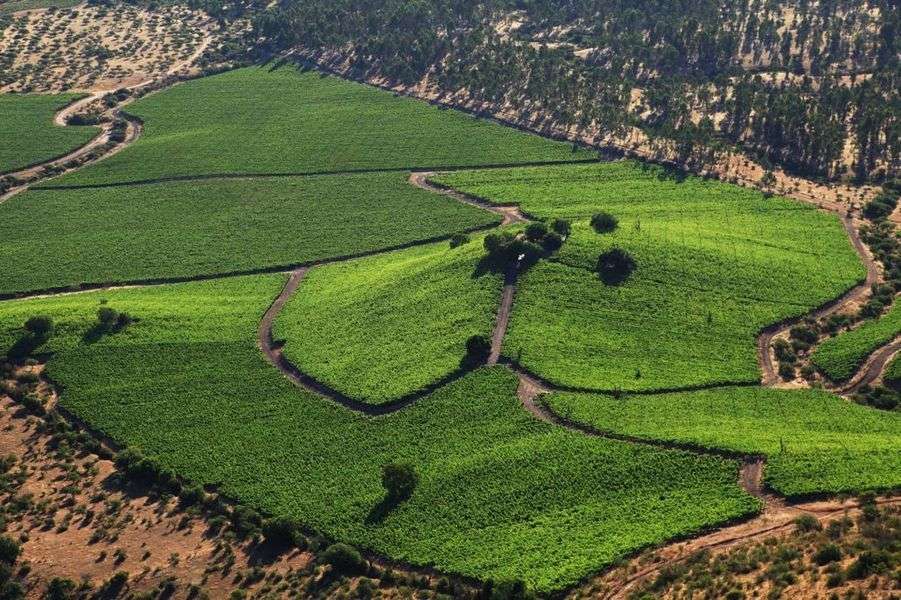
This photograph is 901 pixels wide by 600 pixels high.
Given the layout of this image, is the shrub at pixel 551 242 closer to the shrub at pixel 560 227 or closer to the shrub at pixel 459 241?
the shrub at pixel 560 227

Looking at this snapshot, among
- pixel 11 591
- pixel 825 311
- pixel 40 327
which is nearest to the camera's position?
pixel 11 591

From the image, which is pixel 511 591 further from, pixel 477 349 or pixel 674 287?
pixel 674 287

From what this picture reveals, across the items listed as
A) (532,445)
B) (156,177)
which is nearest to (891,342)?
(532,445)

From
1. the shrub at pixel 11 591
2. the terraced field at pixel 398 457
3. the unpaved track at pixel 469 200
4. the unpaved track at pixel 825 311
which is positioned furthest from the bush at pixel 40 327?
the unpaved track at pixel 825 311

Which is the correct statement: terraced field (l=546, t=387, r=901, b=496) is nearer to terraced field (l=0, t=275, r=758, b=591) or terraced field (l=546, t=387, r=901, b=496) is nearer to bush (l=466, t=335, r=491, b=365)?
terraced field (l=0, t=275, r=758, b=591)

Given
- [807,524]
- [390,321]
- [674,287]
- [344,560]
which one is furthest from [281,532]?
[674,287]

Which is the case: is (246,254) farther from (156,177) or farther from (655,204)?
(655,204)

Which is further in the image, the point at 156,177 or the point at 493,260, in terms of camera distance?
the point at 156,177
